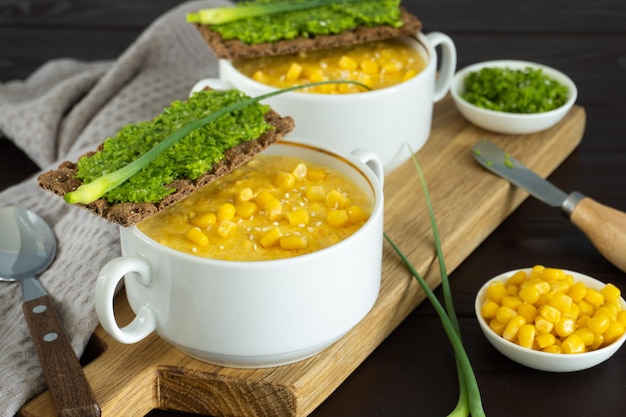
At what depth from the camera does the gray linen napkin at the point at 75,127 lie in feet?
7.37

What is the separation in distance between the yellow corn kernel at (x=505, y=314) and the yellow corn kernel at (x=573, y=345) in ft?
0.40

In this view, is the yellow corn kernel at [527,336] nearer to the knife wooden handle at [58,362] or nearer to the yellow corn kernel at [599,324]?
the yellow corn kernel at [599,324]

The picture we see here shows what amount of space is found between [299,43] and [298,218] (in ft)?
2.59

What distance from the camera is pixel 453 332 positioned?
7.34ft

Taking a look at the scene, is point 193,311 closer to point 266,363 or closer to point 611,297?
point 266,363

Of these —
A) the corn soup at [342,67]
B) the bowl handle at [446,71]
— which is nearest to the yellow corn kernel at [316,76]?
the corn soup at [342,67]

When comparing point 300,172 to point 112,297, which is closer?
point 112,297

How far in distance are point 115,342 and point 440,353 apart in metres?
0.70

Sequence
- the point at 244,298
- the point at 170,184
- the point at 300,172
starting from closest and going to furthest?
the point at 244,298, the point at 170,184, the point at 300,172

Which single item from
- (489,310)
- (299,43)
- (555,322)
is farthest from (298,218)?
(299,43)

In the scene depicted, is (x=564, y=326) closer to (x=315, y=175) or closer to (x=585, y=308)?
(x=585, y=308)

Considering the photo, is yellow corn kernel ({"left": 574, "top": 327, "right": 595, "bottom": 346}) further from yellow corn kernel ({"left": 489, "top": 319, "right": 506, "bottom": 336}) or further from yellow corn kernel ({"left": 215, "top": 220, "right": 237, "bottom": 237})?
yellow corn kernel ({"left": 215, "top": 220, "right": 237, "bottom": 237})

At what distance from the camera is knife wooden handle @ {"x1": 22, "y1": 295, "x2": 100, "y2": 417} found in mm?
1997

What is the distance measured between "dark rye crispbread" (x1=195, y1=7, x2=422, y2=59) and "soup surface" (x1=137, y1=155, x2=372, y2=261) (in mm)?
513
